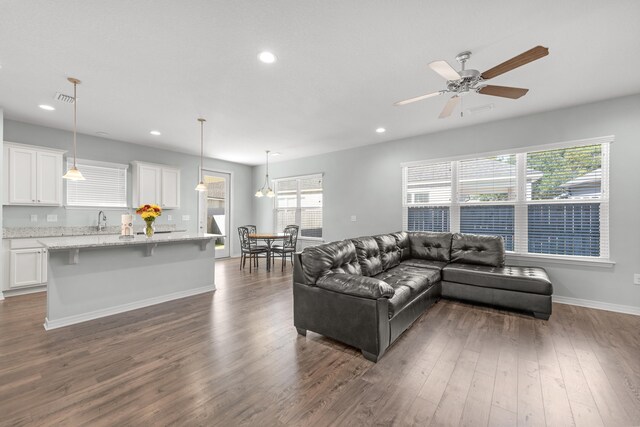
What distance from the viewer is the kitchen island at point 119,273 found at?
10.2 feet

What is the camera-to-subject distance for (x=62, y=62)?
277cm

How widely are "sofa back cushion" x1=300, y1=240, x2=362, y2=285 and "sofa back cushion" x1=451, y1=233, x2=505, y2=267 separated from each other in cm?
208

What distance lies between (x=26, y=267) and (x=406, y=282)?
18.8 ft

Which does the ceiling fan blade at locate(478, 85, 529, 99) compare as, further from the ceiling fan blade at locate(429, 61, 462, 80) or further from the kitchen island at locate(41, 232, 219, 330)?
the kitchen island at locate(41, 232, 219, 330)

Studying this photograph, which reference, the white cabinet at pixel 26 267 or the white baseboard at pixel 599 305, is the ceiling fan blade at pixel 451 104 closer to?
the white baseboard at pixel 599 305

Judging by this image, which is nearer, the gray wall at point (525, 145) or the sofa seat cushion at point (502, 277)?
the sofa seat cushion at point (502, 277)

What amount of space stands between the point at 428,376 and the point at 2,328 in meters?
4.45

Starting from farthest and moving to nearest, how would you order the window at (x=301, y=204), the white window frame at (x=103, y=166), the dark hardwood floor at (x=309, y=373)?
the window at (x=301, y=204) < the white window frame at (x=103, y=166) < the dark hardwood floor at (x=309, y=373)

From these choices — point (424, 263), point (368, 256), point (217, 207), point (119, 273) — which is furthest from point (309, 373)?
point (217, 207)

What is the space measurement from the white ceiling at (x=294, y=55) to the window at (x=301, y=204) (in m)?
2.82

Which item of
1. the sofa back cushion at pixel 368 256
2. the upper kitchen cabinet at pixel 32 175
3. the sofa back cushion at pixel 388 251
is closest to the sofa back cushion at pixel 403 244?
the sofa back cushion at pixel 388 251

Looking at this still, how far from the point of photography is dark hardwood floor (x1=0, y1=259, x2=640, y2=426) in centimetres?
175

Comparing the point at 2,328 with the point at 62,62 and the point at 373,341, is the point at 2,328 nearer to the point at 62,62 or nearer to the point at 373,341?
the point at 62,62

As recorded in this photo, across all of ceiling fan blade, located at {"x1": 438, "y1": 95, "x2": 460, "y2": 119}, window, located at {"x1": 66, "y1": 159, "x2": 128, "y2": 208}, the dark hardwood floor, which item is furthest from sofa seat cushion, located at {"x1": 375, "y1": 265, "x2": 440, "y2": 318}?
window, located at {"x1": 66, "y1": 159, "x2": 128, "y2": 208}
